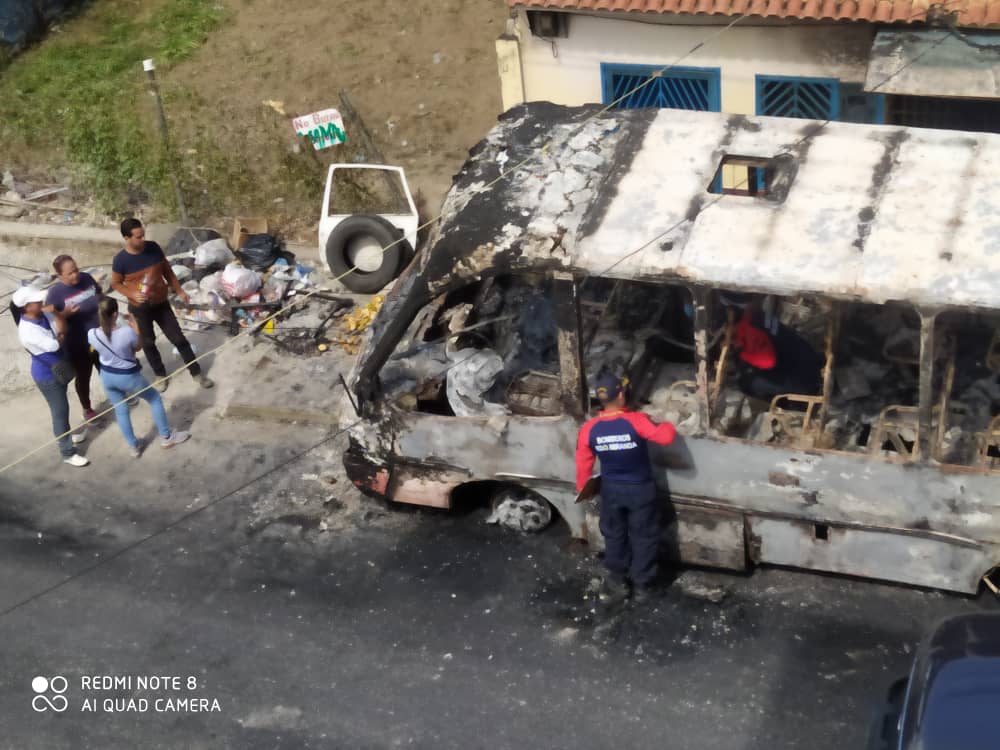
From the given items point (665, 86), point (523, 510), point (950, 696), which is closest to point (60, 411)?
point (523, 510)

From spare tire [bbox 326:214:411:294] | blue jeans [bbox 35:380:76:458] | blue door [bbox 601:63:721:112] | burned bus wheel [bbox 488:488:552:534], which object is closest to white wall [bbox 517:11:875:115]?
blue door [bbox 601:63:721:112]

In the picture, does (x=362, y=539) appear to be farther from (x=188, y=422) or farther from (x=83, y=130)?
(x=83, y=130)

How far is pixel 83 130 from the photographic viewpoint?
12.8m

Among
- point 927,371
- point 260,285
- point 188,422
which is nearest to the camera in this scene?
point 927,371

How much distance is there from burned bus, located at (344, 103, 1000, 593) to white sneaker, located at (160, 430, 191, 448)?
6.47ft

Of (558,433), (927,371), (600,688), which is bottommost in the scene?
(600,688)

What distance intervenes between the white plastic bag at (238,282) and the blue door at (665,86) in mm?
3330

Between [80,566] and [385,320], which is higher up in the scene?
[385,320]

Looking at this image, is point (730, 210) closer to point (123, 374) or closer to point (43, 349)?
point (123, 374)

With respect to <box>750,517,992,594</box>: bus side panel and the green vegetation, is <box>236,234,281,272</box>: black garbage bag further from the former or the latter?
<box>750,517,992,594</box>: bus side panel

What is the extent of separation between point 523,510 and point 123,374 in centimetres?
298

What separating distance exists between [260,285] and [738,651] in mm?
5538

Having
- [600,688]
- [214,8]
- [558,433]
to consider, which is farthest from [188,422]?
[214,8]

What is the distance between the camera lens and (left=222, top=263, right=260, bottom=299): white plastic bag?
410 inches
